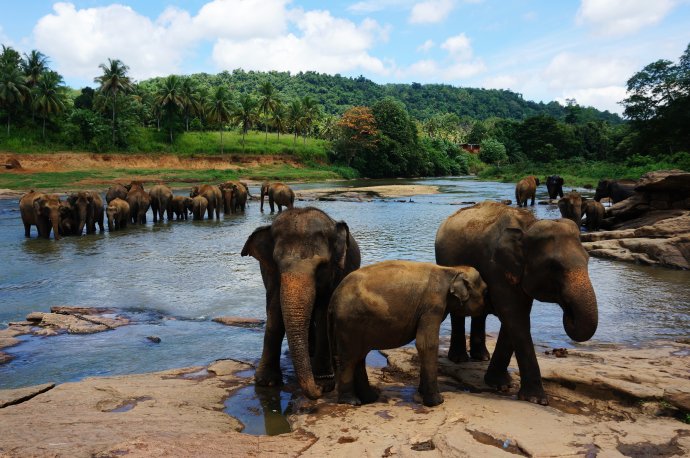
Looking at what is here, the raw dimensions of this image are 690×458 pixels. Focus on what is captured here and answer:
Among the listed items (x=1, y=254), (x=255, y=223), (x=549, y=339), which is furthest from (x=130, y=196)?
(x=549, y=339)

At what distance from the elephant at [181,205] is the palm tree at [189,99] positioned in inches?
2144

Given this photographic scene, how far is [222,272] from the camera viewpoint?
15.2 m

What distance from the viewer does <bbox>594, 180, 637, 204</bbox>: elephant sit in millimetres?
27328

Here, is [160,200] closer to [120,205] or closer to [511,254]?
[120,205]

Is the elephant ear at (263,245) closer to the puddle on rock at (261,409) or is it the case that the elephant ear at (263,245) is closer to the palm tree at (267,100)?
the puddle on rock at (261,409)

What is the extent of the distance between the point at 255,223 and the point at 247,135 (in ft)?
218

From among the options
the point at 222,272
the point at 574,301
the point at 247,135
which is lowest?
the point at 222,272

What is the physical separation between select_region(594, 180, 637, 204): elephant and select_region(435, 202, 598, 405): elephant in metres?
22.6

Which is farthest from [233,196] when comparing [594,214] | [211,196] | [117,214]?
[594,214]

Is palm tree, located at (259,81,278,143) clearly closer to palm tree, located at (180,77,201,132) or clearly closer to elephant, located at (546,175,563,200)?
palm tree, located at (180,77,201,132)

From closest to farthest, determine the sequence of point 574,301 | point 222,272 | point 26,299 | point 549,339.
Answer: point 574,301, point 549,339, point 26,299, point 222,272

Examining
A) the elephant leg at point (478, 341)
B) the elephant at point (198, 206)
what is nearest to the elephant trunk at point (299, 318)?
the elephant leg at point (478, 341)

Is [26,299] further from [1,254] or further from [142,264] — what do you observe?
[1,254]

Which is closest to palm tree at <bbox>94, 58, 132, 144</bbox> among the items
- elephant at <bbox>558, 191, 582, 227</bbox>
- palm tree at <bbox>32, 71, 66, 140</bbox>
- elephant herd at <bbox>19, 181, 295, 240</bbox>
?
palm tree at <bbox>32, 71, 66, 140</bbox>
